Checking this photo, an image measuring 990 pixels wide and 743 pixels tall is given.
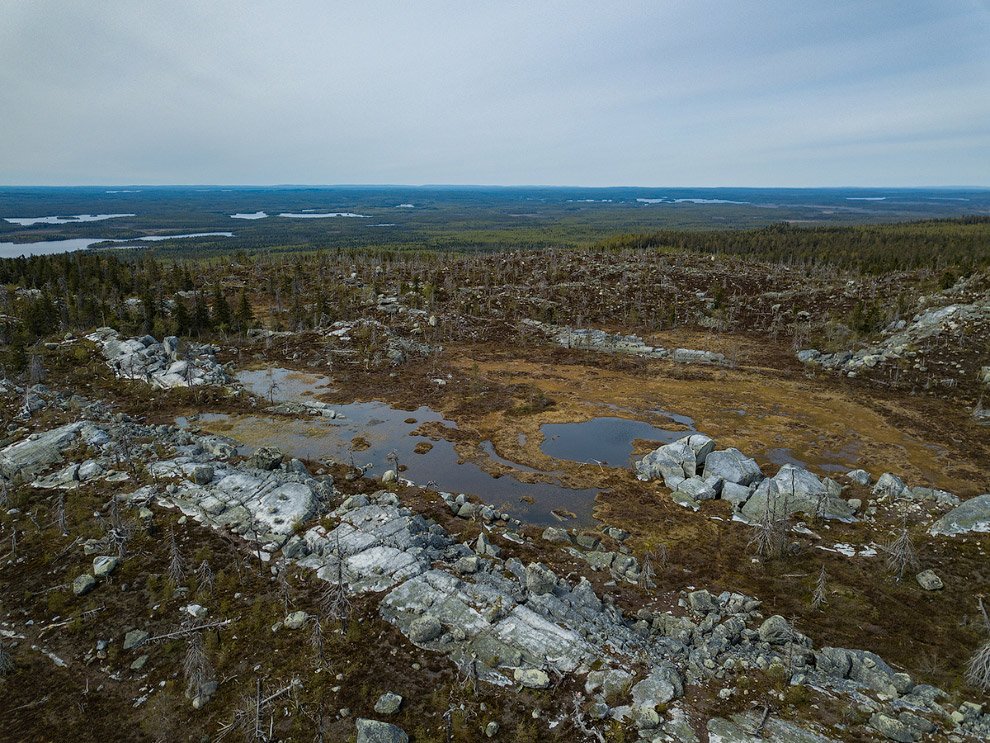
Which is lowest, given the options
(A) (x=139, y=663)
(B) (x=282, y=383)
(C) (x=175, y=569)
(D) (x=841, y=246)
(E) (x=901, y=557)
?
(B) (x=282, y=383)

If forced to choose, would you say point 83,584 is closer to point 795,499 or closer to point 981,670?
point 981,670

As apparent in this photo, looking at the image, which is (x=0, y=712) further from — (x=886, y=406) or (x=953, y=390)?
(x=953, y=390)

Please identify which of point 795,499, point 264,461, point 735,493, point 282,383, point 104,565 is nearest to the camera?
point 104,565

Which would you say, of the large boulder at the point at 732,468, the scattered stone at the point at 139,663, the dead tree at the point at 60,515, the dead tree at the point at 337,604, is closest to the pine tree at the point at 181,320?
the dead tree at the point at 60,515

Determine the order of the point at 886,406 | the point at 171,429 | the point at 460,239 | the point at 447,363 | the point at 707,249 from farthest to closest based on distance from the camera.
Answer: the point at 460,239 → the point at 707,249 → the point at 447,363 → the point at 886,406 → the point at 171,429

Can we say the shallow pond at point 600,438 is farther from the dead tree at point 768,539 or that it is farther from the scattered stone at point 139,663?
the scattered stone at point 139,663

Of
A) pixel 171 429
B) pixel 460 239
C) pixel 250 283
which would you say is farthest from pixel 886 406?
pixel 460 239

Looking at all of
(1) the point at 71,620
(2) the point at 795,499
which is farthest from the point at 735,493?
(1) the point at 71,620
